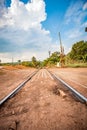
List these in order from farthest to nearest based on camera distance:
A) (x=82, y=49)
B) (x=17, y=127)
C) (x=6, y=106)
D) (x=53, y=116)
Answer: (x=82, y=49), (x=6, y=106), (x=53, y=116), (x=17, y=127)

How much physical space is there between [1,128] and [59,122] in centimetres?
138

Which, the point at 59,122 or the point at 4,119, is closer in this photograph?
the point at 59,122

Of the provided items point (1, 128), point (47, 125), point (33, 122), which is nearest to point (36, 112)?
point (33, 122)

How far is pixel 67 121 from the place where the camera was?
3199mm

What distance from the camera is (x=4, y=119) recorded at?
353 cm

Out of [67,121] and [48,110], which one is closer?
[67,121]

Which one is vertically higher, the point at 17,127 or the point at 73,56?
the point at 73,56

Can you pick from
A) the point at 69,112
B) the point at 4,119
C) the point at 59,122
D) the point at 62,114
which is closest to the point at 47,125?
the point at 59,122

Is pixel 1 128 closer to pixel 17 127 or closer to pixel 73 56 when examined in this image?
pixel 17 127

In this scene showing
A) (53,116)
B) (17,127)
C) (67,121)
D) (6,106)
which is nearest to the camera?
(17,127)

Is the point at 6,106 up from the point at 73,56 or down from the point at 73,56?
down

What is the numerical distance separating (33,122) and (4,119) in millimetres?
875

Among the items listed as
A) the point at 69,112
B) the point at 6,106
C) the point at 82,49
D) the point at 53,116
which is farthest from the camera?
the point at 82,49

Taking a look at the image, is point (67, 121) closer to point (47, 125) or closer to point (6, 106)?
point (47, 125)
